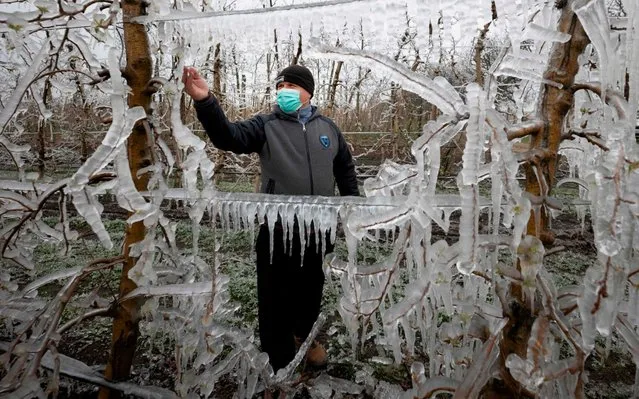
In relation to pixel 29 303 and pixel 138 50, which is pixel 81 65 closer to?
pixel 138 50

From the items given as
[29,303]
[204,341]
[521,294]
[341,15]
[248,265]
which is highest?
[341,15]

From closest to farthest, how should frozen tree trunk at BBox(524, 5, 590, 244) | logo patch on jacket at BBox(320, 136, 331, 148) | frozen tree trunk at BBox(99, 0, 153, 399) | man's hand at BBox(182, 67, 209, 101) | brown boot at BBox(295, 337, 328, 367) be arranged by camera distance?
frozen tree trunk at BBox(524, 5, 590, 244)
frozen tree trunk at BBox(99, 0, 153, 399)
man's hand at BBox(182, 67, 209, 101)
logo patch on jacket at BBox(320, 136, 331, 148)
brown boot at BBox(295, 337, 328, 367)

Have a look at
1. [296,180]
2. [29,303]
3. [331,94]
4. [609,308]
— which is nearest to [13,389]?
[29,303]

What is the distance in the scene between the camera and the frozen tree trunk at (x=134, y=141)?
1.56 metres

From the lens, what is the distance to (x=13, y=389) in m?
1.42

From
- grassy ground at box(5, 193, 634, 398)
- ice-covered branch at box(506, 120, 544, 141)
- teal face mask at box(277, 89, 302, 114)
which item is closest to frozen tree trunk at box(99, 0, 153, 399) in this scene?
grassy ground at box(5, 193, 634, 398)

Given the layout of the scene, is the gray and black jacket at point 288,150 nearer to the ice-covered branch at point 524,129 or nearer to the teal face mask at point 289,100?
the teal face mask at point 289,100

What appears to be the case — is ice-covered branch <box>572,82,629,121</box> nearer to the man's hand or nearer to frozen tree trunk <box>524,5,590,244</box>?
frozen tree trunk <box>524,5,590,244</box>

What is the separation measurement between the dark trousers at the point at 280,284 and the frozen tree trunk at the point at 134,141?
28.9 inches

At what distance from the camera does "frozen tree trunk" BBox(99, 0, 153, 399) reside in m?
1.56

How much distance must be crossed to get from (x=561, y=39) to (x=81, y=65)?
2.97m

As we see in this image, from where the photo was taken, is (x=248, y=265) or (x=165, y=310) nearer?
Result: (x=165, y=310)

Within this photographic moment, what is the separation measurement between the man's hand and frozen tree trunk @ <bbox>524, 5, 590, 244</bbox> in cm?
147

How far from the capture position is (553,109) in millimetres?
1030
